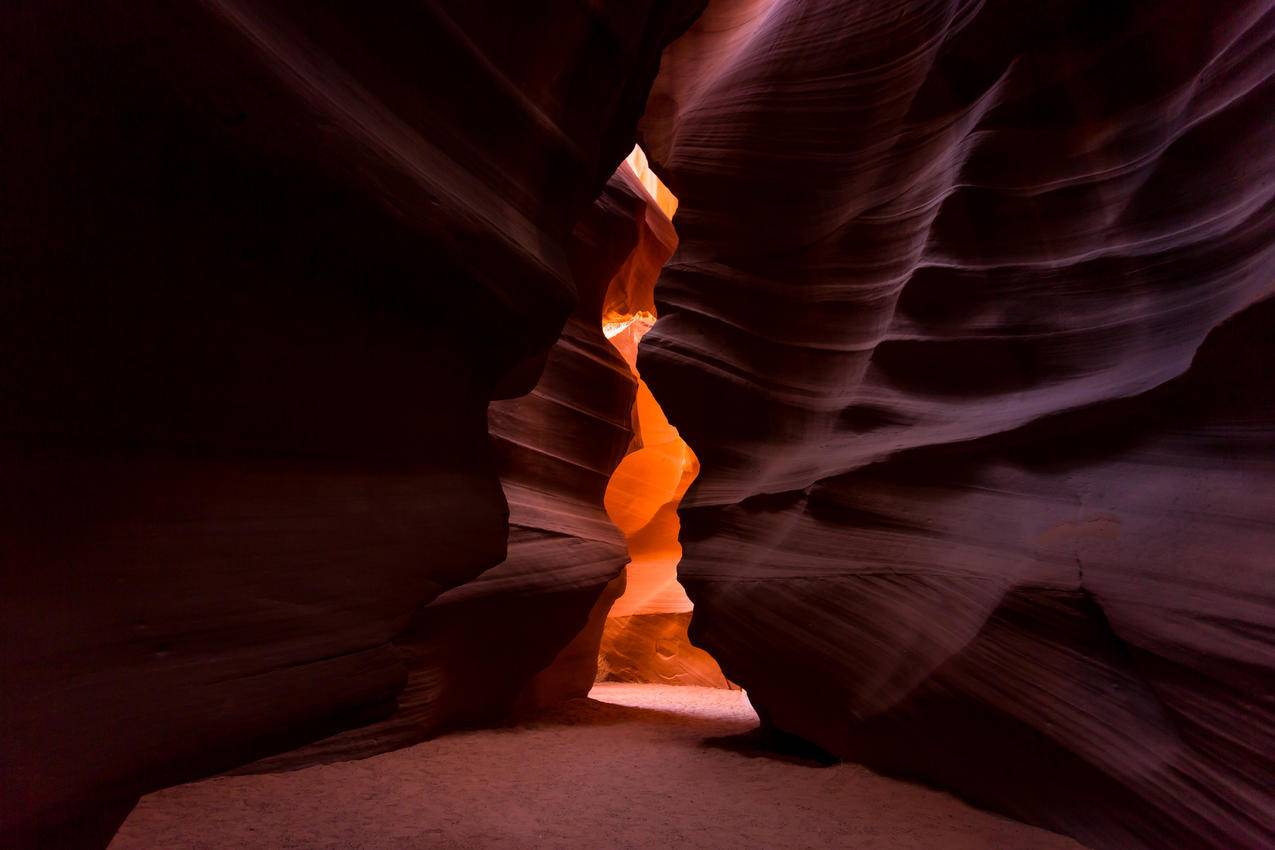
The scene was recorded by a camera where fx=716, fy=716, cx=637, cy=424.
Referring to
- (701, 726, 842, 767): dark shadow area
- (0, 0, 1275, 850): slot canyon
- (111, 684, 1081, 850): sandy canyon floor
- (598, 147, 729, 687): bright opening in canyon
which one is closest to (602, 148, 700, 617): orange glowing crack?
(598, 147, 729, 687): bright opening in canyon

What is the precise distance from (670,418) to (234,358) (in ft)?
12.8

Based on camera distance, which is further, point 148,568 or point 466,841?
point 466,841

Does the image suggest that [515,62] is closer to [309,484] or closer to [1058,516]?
[309,484]

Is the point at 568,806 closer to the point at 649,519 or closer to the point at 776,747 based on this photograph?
the point at 776,747

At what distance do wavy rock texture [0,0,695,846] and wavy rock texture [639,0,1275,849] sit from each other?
2.10m

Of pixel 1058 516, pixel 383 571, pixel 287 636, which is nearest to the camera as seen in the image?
pixel 287 636

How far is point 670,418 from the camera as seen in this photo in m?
5.40

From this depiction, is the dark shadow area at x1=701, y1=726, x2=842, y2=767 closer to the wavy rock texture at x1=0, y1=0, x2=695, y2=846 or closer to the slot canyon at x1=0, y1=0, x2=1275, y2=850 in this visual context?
the slot canyon at x1=0, y1=0, x2=1275, y2=850

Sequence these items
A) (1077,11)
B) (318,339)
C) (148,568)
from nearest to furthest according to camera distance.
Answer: (148,568)
(318,339)
(1077,11)

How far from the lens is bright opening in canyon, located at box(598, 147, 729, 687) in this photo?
10180mm

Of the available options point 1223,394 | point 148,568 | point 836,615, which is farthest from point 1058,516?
point 148,568

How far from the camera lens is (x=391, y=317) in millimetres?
2092

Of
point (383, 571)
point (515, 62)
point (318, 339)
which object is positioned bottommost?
point (383, 571)

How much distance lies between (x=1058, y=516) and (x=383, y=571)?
263 centimetres
